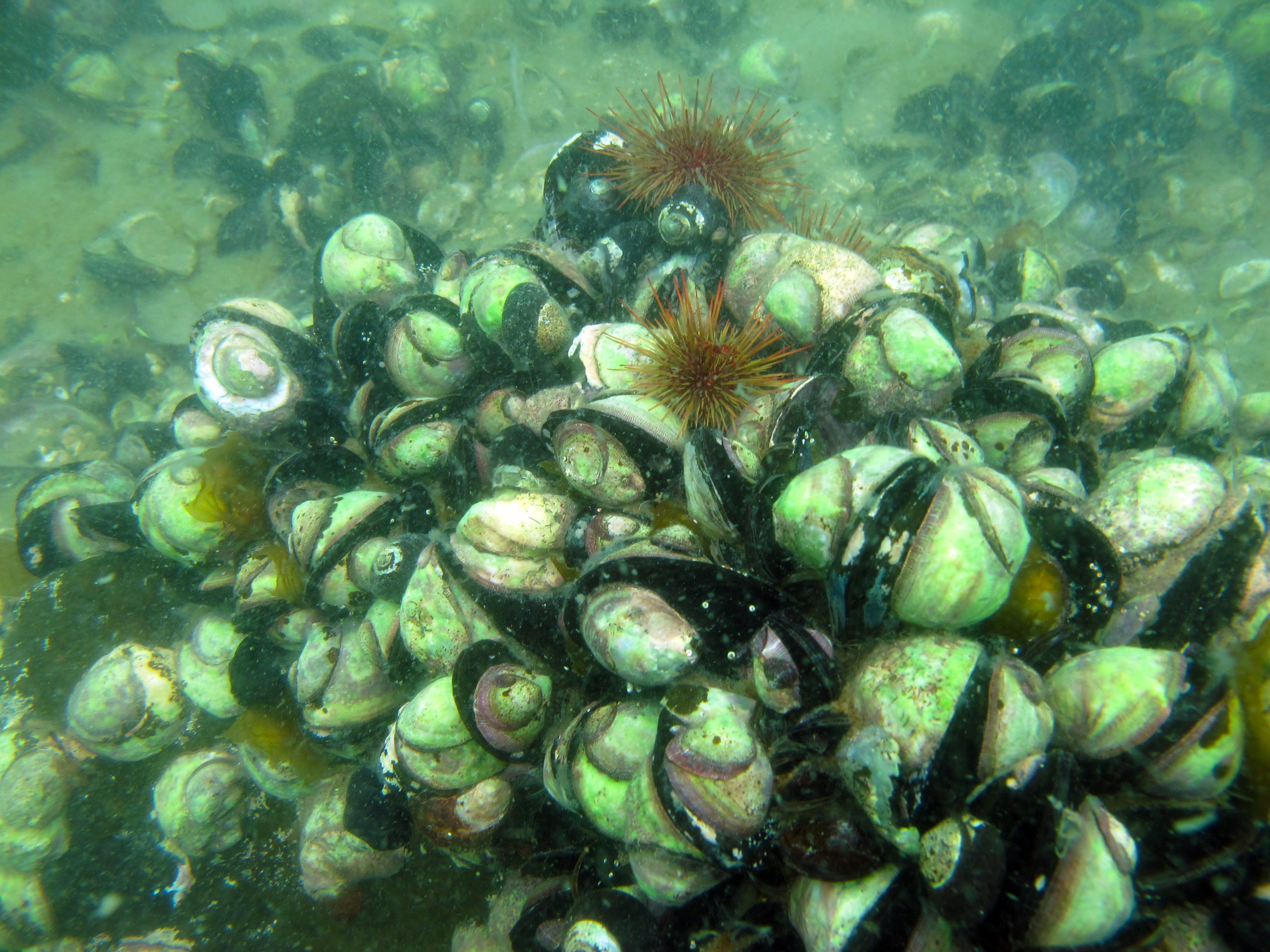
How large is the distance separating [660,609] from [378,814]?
1805mm

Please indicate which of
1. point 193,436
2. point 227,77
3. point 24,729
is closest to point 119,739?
point 24,729

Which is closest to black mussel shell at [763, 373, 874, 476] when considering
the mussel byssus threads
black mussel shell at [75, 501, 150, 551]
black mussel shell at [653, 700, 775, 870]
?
the mussel byssus threads

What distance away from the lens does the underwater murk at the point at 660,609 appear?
168 centimetres

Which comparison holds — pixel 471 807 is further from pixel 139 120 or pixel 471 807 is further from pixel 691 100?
pixel 139 120

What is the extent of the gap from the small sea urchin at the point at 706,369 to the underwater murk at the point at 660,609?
0.03m

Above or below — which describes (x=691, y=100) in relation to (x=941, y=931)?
above

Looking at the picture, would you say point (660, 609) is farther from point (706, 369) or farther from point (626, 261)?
point (626, 261)

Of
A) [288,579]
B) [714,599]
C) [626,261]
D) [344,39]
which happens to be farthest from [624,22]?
[714,599]

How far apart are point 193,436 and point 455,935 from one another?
3405 mm

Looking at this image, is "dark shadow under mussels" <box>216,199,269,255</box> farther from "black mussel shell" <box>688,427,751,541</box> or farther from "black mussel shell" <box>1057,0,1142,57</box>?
"black mussel shell" <box>1057,0,1142,57</box>

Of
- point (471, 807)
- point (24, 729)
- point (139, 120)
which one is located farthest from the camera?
point (139, 120)

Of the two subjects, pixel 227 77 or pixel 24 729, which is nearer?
pixel 24 729

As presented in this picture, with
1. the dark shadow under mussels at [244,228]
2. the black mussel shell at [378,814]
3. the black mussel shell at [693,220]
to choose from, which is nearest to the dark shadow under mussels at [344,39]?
the dark shadow under mussels at [244,228]

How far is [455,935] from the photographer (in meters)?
2.79
